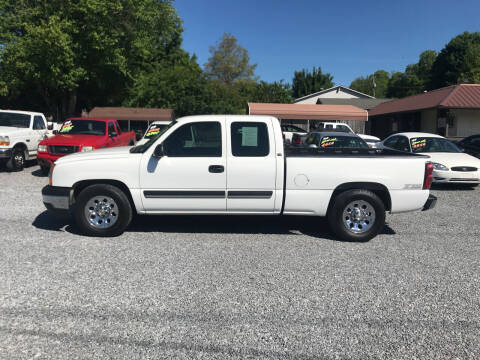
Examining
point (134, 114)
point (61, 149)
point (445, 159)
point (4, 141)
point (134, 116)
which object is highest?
point (134, 114)

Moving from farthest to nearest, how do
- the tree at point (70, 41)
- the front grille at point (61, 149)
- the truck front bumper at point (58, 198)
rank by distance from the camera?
the tree at point (70, 41) → the front grille at point (61, 149) → the truck front bumper at point (58, 198)

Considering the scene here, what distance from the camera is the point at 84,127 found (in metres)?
12.2

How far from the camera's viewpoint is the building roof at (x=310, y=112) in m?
30.4

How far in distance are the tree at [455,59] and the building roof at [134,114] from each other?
138 feet

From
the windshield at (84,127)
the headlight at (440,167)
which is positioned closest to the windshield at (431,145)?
the headlight at (440,167)

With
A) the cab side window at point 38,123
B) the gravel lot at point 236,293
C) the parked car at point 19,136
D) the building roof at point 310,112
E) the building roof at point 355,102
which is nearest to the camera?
the gravel lot at point 236,293

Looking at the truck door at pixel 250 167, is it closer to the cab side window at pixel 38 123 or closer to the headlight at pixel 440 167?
the headlight at pixel 440 167

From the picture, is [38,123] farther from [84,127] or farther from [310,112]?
[310,112]

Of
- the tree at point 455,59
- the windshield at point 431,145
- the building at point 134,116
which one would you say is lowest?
the windshield at point 431,145

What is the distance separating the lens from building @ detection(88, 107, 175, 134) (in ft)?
94.2

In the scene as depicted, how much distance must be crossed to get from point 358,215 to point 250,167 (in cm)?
179

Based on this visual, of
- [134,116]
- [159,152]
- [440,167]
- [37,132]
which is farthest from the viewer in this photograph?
[134,116]

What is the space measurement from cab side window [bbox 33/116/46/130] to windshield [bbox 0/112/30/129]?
0.84ft

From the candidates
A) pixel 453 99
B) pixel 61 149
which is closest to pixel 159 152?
pixel 61 149
